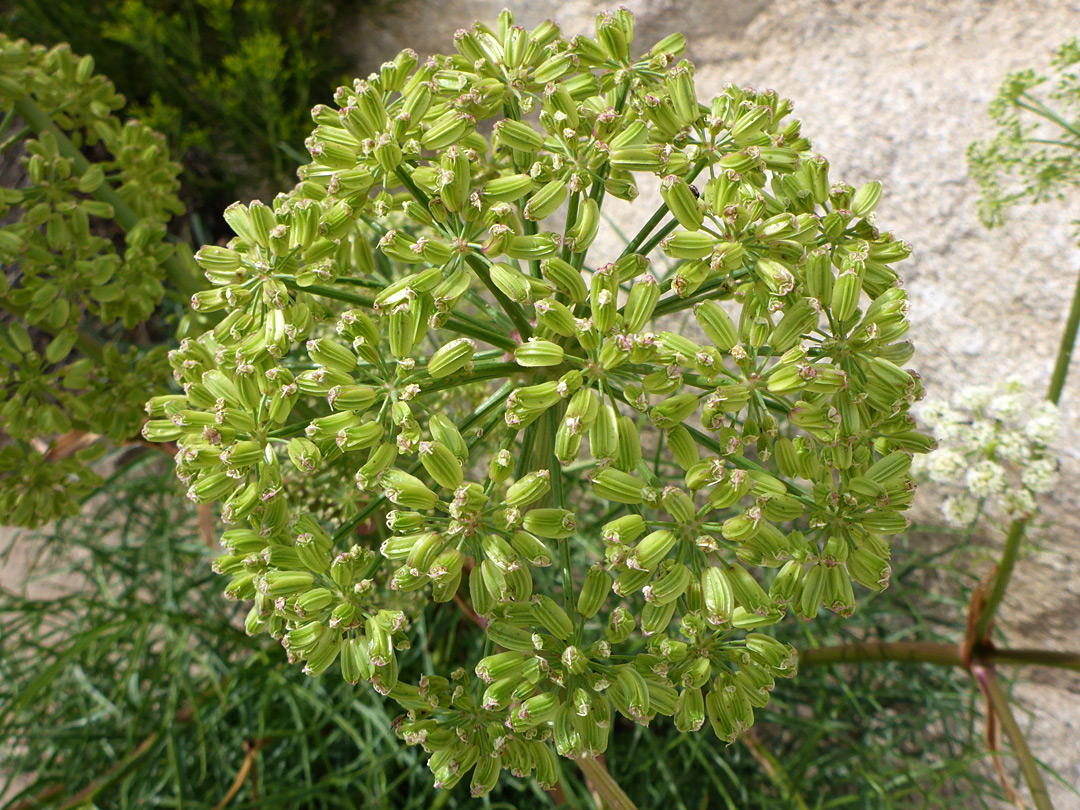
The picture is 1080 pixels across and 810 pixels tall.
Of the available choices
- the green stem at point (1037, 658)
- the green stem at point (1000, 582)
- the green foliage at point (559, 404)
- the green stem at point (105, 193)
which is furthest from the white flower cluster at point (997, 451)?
the green stem at point (105, 193)

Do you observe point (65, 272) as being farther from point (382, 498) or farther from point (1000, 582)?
point (1000, 582)

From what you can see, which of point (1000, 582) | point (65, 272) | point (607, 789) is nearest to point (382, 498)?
point (607, 789)

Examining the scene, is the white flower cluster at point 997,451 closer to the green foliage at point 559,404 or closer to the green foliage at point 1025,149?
the green foliage at point 1025,149


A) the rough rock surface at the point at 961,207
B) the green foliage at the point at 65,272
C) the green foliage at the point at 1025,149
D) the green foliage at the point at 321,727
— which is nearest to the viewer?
the green foliage at the point at 65,272

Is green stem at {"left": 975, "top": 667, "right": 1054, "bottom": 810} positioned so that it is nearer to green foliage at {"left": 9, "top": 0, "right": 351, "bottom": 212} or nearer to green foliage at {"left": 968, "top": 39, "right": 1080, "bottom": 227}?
green foliage at {"left": 968, "top": 39, "right": 1080, "bottom": 227}

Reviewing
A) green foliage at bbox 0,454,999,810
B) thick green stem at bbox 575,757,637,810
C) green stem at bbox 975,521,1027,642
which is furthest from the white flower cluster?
thick green stem at bbox 575,757,637,810
